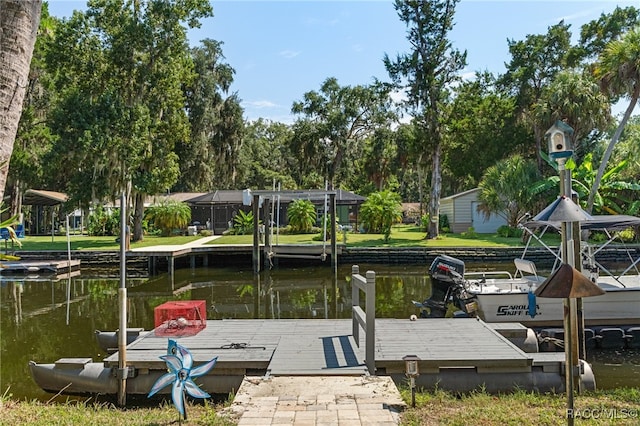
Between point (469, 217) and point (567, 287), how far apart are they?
28.7 metres

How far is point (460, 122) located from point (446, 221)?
799cm

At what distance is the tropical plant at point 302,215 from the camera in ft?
92.1

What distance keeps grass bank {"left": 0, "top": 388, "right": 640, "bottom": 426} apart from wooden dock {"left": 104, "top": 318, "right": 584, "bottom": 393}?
47cm

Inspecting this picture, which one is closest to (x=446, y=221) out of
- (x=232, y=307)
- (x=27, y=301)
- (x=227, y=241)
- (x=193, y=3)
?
(x=227, y=241)

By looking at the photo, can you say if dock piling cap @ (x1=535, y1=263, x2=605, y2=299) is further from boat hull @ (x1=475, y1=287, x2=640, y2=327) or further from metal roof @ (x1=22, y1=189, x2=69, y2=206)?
metal roof @ (x1=22, y1=189, x2=69, y2=206)

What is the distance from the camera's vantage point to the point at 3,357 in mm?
8406

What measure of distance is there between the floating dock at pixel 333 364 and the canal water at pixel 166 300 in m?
0.94

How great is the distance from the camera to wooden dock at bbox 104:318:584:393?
601 cm

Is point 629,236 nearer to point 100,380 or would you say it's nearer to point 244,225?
point 244,225

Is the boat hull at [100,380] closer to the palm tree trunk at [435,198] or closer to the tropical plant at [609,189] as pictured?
the tropical plant at [609,189]

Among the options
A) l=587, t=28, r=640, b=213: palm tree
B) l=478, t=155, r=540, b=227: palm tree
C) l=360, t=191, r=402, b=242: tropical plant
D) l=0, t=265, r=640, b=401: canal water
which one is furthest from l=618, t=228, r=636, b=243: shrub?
l=360, t=191, r=402, b=242: tropical plant

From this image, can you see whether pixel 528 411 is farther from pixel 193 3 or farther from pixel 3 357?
pixel 193 3

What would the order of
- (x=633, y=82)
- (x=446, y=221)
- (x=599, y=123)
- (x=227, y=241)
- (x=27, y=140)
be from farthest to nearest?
(x=446, y=221), (x=27, y=140), (x=227, y=241), (x=599, y=123), (x=633, y=82)

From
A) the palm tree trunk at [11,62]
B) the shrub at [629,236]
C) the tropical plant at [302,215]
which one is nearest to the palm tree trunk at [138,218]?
the tropical plant at [302,215]
